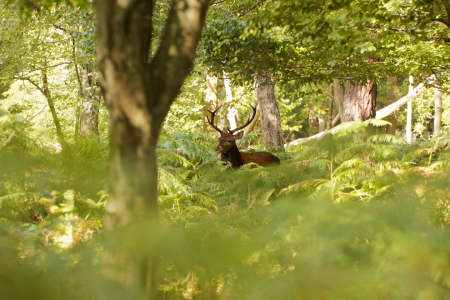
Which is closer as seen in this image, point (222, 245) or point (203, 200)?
point (222, 245)

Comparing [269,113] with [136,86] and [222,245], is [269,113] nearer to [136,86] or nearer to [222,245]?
[136,86]

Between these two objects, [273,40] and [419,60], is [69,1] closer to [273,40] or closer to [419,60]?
[273,40]

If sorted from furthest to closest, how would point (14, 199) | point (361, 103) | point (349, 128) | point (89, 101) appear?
point (89, 101) < point (361, 103) < point (349, 128) < point (14, 199)

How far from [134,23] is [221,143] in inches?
253

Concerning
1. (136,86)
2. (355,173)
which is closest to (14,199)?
(136,86)

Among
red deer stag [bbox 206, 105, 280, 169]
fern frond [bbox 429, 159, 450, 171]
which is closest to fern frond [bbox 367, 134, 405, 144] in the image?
fern frond [bbox 429, 159, 450, 171]

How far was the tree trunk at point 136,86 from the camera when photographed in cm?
208

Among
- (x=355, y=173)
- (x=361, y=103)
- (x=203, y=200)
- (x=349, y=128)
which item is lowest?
(x=203, y=200)

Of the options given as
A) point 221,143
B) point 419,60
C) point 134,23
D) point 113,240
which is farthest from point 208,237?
point 419,60

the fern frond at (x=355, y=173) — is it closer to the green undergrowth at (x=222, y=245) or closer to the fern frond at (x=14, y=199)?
the green undergrowth at (x=222, y=245)

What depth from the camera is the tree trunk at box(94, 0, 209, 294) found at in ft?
6.82

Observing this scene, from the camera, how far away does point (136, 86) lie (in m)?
2.13

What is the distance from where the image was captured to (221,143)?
27.9ft

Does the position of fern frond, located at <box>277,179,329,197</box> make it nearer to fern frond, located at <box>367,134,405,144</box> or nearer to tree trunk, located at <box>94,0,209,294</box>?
fern frond, located at <box>367,134,405,144</box>
